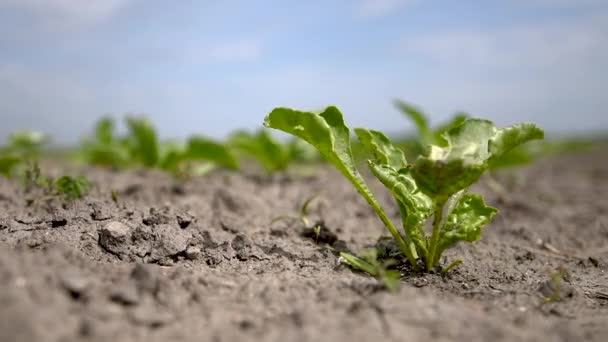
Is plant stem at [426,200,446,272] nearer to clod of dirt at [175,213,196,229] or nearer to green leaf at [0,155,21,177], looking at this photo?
clod of dirt at [175,213,196,229]

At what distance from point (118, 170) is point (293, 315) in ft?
14.4

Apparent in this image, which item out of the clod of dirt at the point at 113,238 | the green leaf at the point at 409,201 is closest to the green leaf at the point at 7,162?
the clod of dirt at the point at 113,238

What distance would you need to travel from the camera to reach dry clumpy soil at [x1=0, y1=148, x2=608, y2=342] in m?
1.27

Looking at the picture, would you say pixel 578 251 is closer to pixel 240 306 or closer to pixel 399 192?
pixel 399 192

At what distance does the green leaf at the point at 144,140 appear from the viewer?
460 cm

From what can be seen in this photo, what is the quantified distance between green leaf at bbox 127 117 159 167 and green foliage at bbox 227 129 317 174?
2.66ft

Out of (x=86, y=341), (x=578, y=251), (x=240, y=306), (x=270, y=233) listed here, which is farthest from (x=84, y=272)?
(x=578, y=251)

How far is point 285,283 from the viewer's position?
5.59 ft

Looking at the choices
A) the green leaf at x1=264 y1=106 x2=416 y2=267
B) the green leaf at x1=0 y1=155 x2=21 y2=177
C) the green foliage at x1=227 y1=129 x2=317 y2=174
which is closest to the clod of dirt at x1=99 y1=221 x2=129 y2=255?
the green leaf at x1=264 y1=106 x2=416 y2=267

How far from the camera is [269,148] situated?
16.1 feet

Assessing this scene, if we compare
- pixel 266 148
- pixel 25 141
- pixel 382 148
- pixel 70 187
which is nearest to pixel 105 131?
pixel 25 141

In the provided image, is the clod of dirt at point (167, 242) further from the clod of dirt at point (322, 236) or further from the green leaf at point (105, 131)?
the green leaf at point (105, 131)

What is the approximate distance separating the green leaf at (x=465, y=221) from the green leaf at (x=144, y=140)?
3.35 metres

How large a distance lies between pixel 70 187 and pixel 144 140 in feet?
7.64
